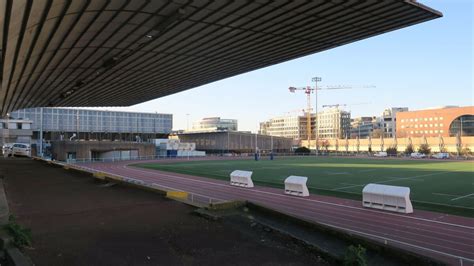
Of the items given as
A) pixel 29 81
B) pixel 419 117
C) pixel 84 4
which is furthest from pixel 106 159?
pixel 419 117

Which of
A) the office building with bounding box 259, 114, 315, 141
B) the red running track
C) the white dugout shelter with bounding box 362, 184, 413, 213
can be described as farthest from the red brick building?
the white dugout shelter with bounding box 362, 184, 413, 213

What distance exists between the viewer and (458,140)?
319 ft

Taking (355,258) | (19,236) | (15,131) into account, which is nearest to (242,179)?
(19,236)

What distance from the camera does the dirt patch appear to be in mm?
7215

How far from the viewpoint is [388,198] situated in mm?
16297

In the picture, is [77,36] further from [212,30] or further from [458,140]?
[458,140]

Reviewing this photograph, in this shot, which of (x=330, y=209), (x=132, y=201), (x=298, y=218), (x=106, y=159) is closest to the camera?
(x=298, y=218)

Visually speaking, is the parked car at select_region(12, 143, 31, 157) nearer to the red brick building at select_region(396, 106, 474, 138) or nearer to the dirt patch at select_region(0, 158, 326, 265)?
the dirt patch at select_region(0, 158, 326, 265)

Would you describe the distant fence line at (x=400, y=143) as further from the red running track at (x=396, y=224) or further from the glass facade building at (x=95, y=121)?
the red running track at (x=396, y=224)

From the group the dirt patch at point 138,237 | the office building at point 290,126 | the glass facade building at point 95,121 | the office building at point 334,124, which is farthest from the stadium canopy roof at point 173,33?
the office building at point 334,124

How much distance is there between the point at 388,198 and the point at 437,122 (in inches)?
5109

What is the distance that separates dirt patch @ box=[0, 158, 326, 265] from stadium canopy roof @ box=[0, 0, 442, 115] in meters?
6.98

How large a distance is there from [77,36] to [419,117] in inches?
5379

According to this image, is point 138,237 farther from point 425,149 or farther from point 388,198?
point 425,149
